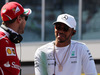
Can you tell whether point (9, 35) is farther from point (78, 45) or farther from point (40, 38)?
point (40, 38)

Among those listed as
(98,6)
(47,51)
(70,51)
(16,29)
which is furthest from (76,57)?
(98,6)

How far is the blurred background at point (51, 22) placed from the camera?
1241 centimetres

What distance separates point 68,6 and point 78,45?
882cm

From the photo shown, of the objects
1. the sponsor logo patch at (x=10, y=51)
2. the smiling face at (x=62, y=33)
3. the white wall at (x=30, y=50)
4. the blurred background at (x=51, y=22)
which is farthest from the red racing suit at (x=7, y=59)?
the white wall at (x=30, y=50)

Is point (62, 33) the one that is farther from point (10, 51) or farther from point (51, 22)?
point (51, 22)

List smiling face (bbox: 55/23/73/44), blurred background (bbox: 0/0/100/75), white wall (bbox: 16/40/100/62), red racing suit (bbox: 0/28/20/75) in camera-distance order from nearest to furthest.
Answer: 1. red racing suit (bbox: 0/28/20/75)
2. smiling face (bbox: 55/23/73/44)
3. white wall (bbox: 16/40/100/62)
4. blurred background (bbox: 0/0/100/75)

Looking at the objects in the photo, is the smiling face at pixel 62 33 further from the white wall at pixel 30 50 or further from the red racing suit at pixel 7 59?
the white wall at pixel 30 50

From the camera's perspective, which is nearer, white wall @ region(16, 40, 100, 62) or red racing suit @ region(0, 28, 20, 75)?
red racing suit @ region(0, 28, 20, 75)

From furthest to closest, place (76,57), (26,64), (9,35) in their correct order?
(26,64) → (76,57) → (9,35)

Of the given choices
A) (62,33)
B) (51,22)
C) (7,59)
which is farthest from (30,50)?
(7,59)

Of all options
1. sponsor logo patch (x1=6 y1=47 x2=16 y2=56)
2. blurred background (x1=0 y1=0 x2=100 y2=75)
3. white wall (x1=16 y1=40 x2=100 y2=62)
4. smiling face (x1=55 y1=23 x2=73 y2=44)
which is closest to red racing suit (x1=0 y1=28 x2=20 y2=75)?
sponsor logo patch (x1=6 y1=47 x2=16 y2=56)

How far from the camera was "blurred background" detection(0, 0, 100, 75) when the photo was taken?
12406 mm

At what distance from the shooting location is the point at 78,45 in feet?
13.0

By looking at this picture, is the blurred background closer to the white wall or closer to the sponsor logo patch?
the white wall
